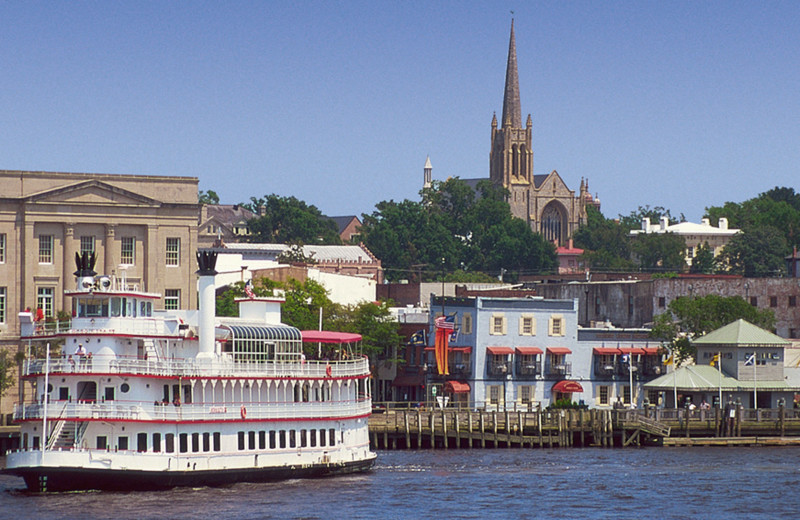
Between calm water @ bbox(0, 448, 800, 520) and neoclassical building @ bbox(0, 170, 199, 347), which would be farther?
neoclassical building @ bbox(0, 170, 199, 347)

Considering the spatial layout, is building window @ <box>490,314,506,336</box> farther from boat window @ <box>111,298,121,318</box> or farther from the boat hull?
boat window @ <box>111,298,121,318</box>

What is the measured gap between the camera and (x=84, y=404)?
62.9 meters

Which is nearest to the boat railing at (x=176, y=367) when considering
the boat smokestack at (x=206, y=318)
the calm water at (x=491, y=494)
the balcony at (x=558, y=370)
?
the boat smokestack at (x=206, y=318)

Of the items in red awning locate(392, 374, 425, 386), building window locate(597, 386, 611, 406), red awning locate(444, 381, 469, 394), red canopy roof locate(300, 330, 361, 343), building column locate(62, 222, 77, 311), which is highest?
building column locate(62, 222, 77, 311)

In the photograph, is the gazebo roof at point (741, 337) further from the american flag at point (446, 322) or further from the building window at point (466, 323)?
the american flag at point (446, 322)

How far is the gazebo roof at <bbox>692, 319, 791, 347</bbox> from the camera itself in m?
98.1

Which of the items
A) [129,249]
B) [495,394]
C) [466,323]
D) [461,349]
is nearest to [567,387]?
[495,394]

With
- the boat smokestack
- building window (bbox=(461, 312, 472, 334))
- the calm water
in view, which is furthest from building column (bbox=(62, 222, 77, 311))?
the boat smokestack

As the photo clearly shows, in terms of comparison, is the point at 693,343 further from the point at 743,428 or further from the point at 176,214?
the point at 176,214

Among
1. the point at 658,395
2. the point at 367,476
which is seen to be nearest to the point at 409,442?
the point at 367,476

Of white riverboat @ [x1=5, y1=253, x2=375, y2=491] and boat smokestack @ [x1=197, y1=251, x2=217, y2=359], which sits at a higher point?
boat smokestack @ [x1=197, y1=251, x2=217, y2=359]

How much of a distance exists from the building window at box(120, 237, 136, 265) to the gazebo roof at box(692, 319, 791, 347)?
3554 centimetres

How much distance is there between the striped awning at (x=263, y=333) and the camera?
68.4 m

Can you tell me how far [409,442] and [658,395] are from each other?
21120 mm
